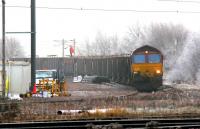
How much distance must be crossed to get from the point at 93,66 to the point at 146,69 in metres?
20.1

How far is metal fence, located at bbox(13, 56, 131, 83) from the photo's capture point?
37481 mm

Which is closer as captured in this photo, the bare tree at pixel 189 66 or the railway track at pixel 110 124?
the railway track at pixel 110 124

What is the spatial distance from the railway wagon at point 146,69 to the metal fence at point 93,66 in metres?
3.03

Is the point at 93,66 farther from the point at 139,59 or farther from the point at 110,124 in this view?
the point at 110,124

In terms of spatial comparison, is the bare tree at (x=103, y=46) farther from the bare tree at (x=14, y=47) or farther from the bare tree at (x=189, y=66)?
the bare tree at (x=189, y=66)

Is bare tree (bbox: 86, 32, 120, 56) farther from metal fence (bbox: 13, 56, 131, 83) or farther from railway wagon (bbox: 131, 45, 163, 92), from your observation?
railway wagon (bbox: 131, 45, 163, 92)

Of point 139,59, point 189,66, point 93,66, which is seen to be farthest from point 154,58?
point 189,66

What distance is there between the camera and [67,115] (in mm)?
16234

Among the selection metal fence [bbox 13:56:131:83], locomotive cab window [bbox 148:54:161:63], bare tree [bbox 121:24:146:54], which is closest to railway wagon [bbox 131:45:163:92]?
locomotive cab window [bbox 148:54:161:63]

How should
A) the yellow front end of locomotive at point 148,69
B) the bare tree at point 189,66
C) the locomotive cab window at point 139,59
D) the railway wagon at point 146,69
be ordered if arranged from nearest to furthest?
1. the railway wagon at point 146,69
2. the yellow front end of locomotive at point 148,69
3. the locomotive cab window at point 139,59
4. the bare tree at point 189,66

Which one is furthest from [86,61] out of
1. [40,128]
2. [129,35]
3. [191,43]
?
[129,35]

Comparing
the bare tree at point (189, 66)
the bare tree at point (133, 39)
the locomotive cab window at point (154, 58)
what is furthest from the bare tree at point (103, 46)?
the locomotive cab window at point (154, 58)

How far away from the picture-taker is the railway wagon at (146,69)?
100ft

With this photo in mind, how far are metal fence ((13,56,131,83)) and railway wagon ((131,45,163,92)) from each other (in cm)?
303
